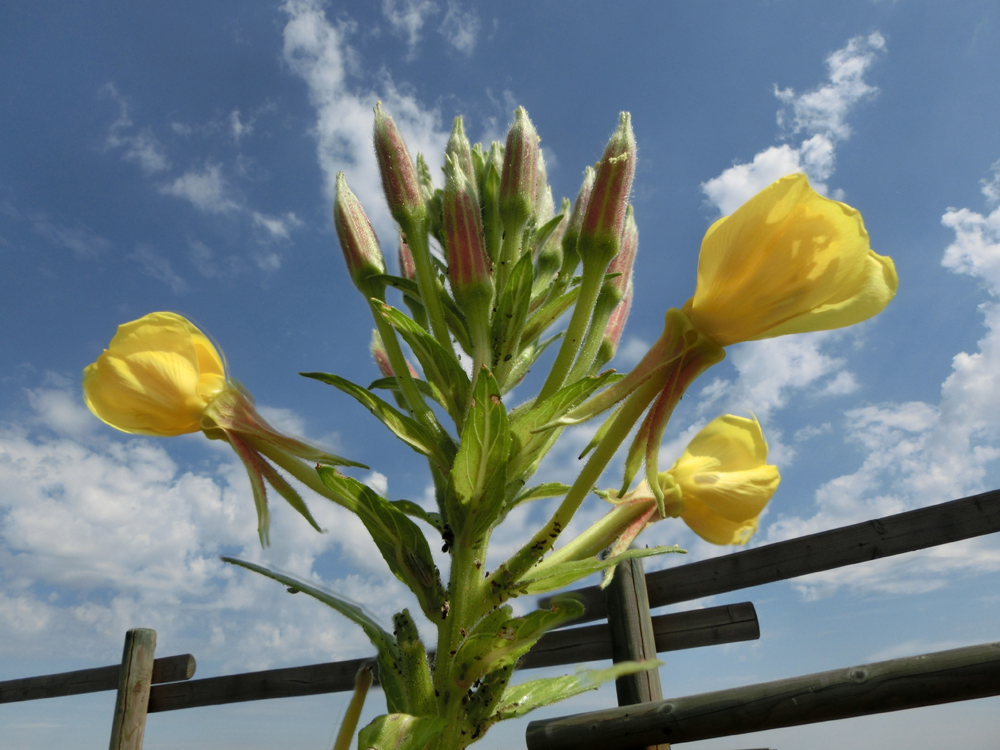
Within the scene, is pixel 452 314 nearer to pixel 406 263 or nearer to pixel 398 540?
pixel 406 263

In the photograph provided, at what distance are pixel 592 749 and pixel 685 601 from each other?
5.71 feet

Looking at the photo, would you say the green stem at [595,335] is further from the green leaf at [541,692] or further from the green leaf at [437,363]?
the green leaf at [541,692]

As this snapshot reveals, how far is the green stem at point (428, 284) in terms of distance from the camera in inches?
42.4

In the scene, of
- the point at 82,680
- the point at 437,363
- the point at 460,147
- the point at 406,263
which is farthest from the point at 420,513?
the point at 82,680

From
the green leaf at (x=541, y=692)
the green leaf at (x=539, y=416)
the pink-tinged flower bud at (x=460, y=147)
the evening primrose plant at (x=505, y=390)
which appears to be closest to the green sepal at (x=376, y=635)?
the evening primrose plant at (x=505, y=390)

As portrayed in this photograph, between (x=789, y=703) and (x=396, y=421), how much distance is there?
35.9 inches

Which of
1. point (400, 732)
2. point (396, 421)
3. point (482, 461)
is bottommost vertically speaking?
point (400, 732)

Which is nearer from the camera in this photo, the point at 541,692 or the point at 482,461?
the point at 482,461

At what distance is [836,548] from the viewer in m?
2.41

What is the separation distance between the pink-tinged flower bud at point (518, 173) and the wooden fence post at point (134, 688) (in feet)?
13.4

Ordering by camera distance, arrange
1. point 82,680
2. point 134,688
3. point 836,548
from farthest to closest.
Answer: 1. point 82,680
2. point 134,688
3. point 836,548

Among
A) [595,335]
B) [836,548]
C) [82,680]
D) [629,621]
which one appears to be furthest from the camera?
[82,680]

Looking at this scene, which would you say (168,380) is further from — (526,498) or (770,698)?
(770,698)

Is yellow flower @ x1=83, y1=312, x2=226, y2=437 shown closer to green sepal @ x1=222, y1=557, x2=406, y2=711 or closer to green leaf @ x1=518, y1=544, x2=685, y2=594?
green sepal @ x1=222, y1=557, x2=406, y2=711
